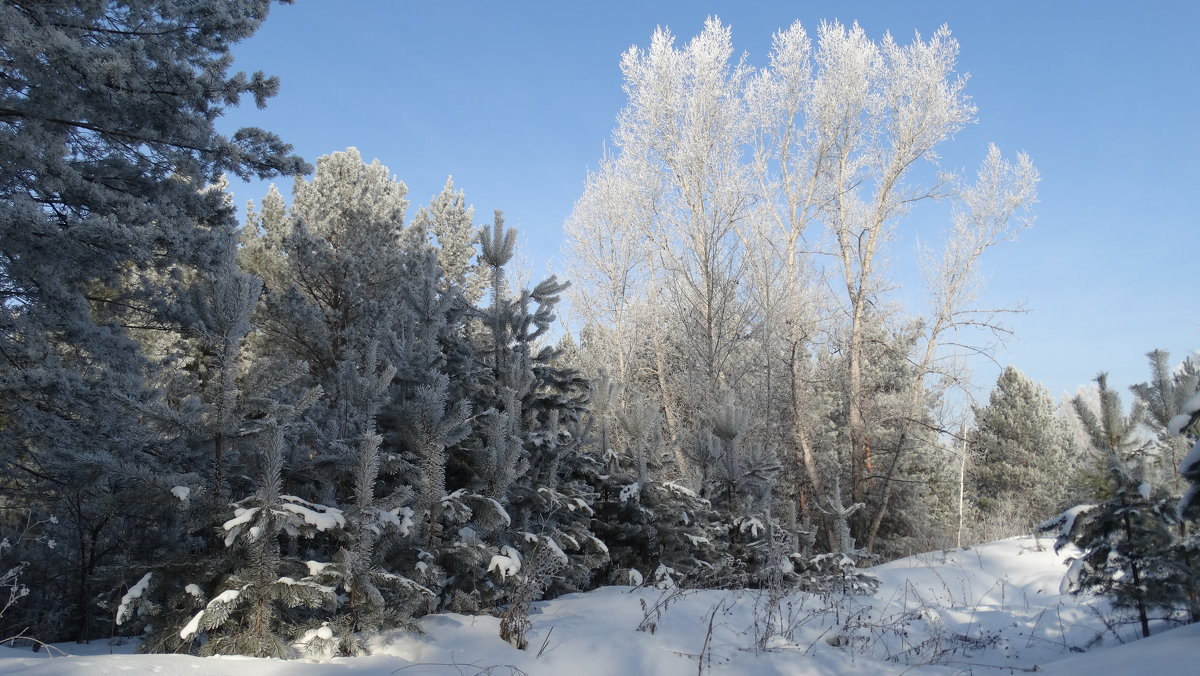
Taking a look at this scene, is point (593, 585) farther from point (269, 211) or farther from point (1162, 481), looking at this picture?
point (269, 211)

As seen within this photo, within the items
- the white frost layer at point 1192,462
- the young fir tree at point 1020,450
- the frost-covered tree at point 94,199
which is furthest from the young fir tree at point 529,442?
the young fir tree at point 1020,450

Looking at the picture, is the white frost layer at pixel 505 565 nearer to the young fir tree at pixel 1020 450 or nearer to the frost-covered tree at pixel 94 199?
the frost-covered tree at pixel 94 199

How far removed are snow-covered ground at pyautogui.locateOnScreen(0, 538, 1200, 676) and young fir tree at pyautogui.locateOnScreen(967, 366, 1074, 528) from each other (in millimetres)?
15734

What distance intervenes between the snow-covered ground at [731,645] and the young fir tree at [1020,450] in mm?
15734

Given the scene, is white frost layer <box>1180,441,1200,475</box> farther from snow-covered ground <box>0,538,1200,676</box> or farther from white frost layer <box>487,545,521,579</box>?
white frost layer <box>487,545,521,579</box>

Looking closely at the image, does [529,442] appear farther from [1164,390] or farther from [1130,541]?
[1164,390]

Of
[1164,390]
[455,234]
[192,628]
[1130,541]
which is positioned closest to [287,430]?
[192,628]

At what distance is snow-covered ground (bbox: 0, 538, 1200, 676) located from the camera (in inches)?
124

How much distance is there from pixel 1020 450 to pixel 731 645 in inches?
800

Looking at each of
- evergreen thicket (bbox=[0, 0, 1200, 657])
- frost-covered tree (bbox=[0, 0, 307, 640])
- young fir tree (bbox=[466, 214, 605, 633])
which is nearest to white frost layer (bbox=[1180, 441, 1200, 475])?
evergreen thicket (bbox=[0, 0, 1200, 657])

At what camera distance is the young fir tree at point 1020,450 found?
65.8 feet

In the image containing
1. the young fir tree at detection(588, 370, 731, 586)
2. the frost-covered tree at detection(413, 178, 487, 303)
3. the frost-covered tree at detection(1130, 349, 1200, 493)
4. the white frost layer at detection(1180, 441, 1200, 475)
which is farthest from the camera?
the frost-covered tree at detection(413, 178, 487, 303)

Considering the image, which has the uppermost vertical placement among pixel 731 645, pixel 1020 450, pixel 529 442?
pixel 1020 450

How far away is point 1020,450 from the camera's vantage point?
67.8 ft
